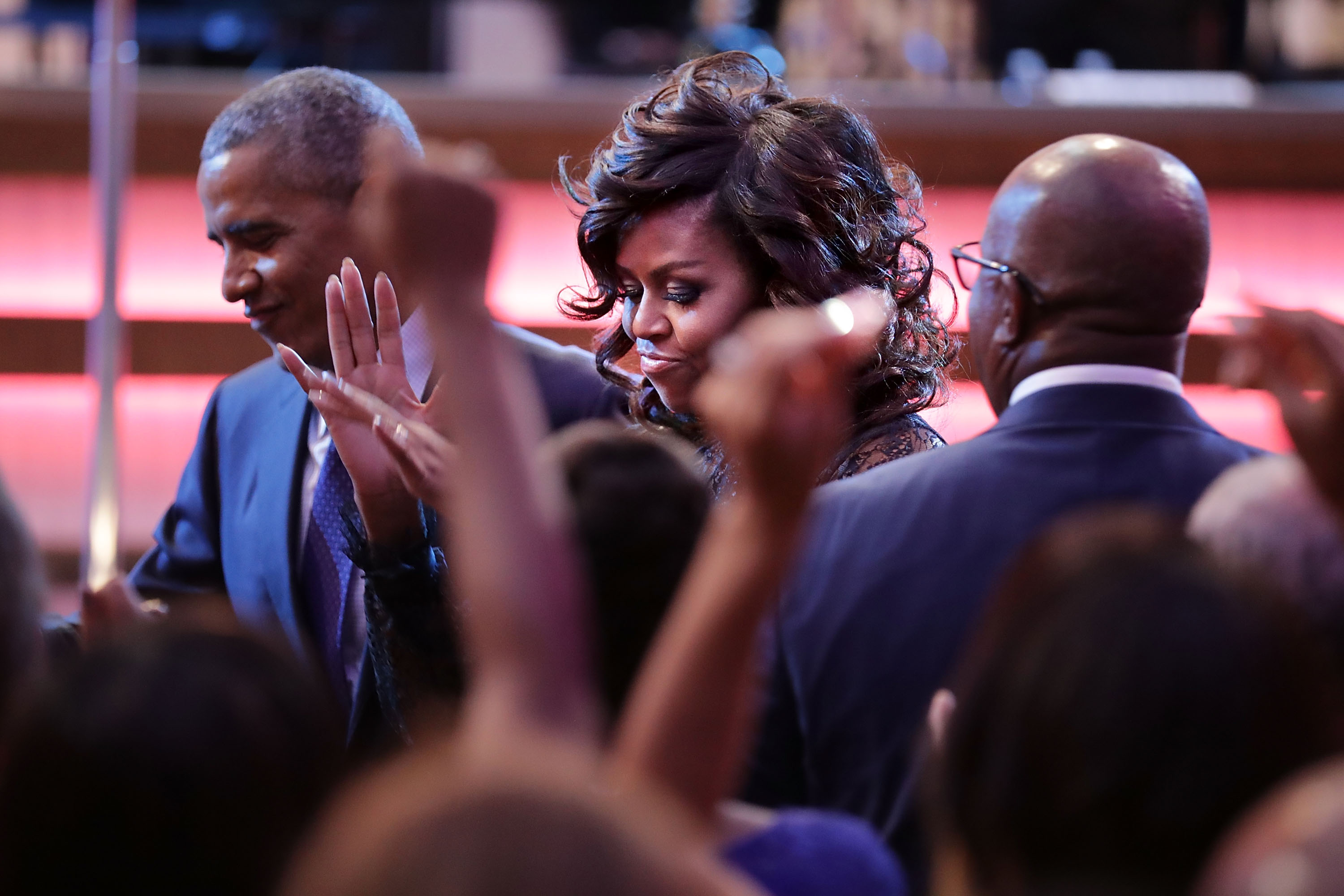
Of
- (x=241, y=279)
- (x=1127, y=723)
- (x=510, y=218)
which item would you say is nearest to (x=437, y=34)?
(x=510, y=218)

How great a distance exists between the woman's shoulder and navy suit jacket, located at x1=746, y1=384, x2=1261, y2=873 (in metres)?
0.22

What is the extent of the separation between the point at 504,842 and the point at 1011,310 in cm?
108

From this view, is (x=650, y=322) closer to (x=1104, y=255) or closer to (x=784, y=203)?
(x=784, y=203)

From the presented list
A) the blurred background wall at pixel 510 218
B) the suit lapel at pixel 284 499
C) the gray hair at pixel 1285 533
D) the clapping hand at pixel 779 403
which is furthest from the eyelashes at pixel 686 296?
the blurred background wall at pixel 510 218

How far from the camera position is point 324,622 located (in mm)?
1859

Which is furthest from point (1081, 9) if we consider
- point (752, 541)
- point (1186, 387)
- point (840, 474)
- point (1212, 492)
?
point (752, 541)

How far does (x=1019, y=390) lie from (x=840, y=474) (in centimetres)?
26

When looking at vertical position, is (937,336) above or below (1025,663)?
below

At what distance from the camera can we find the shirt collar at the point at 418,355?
1.94m

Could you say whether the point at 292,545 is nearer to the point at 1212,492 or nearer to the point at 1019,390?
the point at 1019,390

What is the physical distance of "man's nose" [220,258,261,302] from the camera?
1868mm

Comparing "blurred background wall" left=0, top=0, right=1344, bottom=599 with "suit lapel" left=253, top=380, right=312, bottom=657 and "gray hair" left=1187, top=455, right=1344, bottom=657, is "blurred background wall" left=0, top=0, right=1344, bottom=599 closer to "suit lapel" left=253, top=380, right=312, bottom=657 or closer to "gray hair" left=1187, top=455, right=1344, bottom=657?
"suit lapel" left=253, top=380, right=312, bottom=657

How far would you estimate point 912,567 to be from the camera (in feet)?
4.42

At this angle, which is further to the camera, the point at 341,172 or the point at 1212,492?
the point at 341,172
